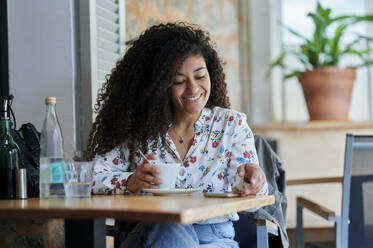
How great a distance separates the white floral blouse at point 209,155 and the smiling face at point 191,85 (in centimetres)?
7

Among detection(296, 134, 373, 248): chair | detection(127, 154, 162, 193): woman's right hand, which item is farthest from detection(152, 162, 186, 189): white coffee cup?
detection(296, 134, 373, 248): chair

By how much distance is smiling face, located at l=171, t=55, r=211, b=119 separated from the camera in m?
1.84

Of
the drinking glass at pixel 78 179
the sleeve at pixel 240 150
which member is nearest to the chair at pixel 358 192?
the sleeve at pixel 240 150

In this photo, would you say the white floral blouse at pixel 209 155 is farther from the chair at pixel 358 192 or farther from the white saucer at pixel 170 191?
the chair at pixel 358 192

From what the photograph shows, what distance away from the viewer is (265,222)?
5.86ft

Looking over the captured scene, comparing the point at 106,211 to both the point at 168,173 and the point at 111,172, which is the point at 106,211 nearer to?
the point at 168,173

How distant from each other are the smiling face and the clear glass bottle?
43cm

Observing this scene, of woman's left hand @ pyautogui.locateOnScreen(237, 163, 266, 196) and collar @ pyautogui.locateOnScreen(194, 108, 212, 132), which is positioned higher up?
collar @ pyautogui.locateOnScreen(194, 108, 212, 132)

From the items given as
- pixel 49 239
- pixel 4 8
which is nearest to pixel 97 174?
pixel 49 239

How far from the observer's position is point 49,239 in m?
1.84

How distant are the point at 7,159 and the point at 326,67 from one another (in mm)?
2621

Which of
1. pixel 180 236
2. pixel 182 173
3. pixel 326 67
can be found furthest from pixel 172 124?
pixel 326 67

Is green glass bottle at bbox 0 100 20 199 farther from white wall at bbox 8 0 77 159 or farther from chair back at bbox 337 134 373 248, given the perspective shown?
chair back at bbox 337 134 373 248

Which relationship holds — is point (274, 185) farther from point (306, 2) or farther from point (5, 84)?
point (306, 2)
